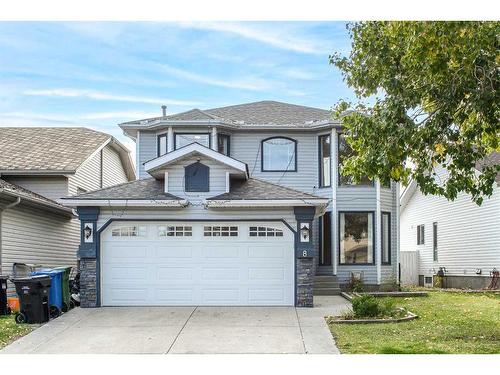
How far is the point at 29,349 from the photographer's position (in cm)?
1010

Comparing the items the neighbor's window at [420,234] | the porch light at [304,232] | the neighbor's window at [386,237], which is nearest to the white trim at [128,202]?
the porch light at [304,232]

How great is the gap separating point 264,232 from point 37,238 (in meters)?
6.52

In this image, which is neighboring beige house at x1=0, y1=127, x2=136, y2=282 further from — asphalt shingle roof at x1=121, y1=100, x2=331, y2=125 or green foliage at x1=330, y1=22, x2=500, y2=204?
green foliage at x1=330, y1=22, x2=500, y2=204

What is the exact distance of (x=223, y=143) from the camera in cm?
1948

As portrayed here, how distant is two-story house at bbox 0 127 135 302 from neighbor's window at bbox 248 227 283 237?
211 inches

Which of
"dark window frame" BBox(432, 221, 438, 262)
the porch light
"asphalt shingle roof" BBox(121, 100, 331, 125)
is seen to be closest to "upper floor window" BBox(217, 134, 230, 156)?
"asphalt shingle roof" BBox(121, 100, 331, 125)

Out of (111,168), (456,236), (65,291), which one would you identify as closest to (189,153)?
(65,291)

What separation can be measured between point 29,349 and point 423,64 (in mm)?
7482

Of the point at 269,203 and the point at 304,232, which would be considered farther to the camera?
the point at 304,232

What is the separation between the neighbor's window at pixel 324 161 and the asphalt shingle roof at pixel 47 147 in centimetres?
700

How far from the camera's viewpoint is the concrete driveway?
32.8 feet

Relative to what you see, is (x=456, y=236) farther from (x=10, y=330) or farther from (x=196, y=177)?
(x=10, y=330)

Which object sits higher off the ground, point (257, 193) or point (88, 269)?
point (257, 193)

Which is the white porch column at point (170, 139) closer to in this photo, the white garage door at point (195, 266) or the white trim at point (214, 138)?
the white trim at point (214, 138)
